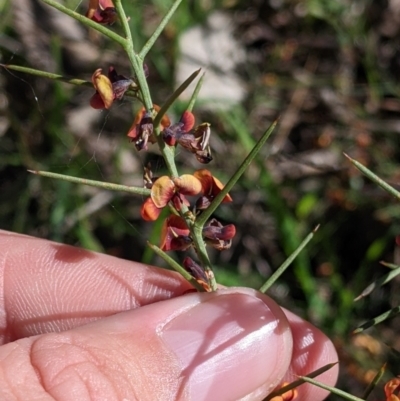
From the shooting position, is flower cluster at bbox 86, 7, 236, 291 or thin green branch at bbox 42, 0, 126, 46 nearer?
thin green branch at bbox 42, 0, 126, 46

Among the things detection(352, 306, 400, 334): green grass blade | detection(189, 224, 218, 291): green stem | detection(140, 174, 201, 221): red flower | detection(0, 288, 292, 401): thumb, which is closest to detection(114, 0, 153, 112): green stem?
detection(140, 174, 201, 221): red flower

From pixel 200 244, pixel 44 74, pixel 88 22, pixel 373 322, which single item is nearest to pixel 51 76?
pixel 44 74

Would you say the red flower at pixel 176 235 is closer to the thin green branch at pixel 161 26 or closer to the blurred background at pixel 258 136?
the thin green branch at pixel 161 26

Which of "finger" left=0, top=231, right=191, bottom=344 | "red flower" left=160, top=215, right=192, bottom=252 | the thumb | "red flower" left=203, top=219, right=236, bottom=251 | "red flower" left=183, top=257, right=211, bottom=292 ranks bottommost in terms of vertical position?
"finger" left=0, top=231, right=191, bottom=344

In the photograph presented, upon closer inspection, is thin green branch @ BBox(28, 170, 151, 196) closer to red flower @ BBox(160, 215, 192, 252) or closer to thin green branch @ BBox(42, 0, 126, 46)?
red flower @ BBox(160, 215, 192, 252)

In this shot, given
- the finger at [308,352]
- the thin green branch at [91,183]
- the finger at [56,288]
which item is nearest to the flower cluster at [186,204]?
the thin green branch at [91,183]

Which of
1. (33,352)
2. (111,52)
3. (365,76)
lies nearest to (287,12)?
(365,76)

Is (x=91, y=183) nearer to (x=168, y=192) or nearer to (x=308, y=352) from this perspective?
(x=168, y=192)
